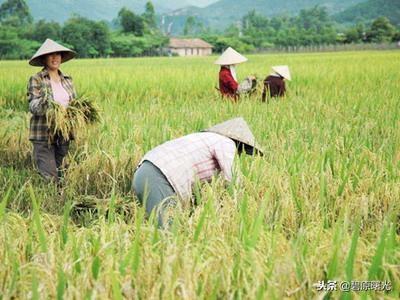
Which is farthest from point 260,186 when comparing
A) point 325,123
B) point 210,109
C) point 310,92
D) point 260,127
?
point 310,92

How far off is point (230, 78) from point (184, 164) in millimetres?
3691

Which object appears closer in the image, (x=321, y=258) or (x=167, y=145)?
(x=321, y=258)

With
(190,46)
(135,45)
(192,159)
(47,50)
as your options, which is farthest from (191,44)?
(192,159)

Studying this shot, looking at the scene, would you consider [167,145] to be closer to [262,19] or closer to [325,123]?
[325,123]

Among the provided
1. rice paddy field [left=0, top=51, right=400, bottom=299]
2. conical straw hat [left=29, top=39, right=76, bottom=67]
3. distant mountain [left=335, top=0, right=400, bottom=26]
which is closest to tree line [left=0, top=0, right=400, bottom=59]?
conical straw hat [left=29, top=39, right=76, bottom=67]

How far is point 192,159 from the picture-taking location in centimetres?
266

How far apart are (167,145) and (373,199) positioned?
3.61 feet

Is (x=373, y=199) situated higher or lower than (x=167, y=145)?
lower

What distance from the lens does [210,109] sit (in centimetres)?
540

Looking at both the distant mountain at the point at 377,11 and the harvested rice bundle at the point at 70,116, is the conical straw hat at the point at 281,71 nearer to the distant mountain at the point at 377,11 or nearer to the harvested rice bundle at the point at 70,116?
the harvested rice bundle at the point at 70,116

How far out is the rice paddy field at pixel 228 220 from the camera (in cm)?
146

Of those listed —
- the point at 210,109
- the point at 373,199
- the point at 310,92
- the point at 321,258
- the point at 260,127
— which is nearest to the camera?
the point at 321,258

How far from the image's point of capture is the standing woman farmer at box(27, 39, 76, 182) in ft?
12.3

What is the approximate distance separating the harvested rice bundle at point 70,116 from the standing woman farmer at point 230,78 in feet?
8.09
